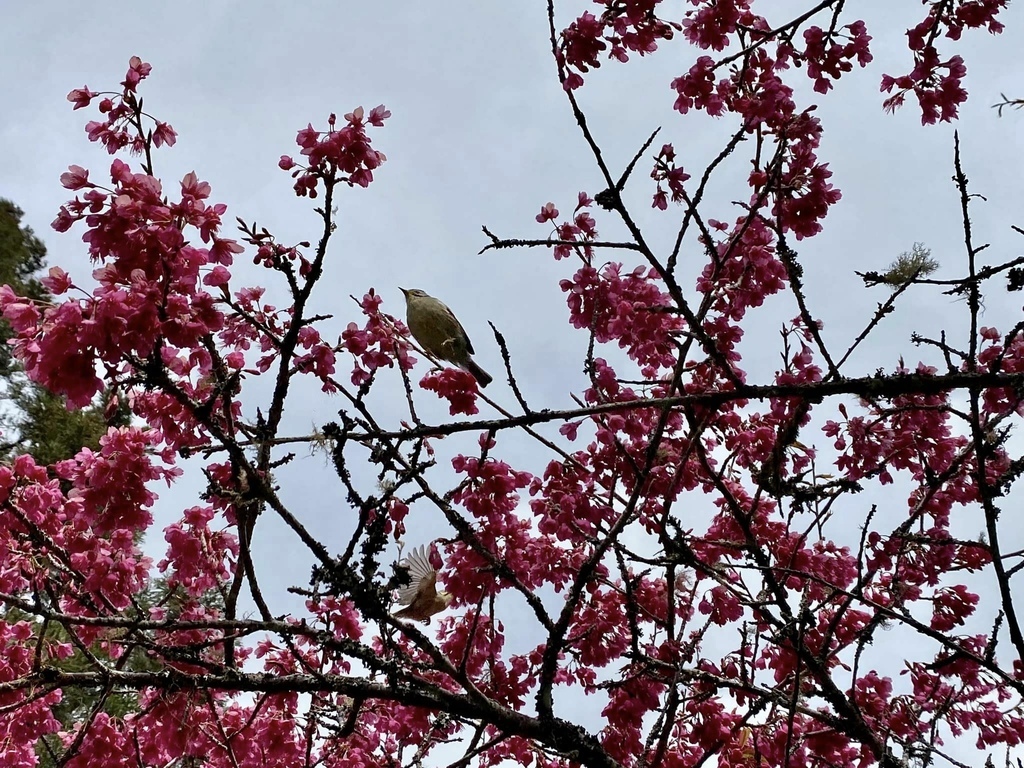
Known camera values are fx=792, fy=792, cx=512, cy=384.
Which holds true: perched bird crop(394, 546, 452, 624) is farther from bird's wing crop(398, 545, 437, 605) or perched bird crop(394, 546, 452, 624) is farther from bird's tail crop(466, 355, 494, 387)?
bird's tail crop(466, 355, 494, 387)

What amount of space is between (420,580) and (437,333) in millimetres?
1507

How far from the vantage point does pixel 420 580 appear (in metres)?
4.13

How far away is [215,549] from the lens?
404cm

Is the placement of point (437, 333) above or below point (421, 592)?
above

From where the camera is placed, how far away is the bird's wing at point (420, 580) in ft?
13.4

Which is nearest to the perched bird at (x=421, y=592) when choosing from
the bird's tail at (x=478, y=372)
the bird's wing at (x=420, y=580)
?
the bird's wing at (x=420, y=580)

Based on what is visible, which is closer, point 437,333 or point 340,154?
point 340,154

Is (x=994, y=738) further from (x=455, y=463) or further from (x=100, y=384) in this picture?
(x=100, y=384)

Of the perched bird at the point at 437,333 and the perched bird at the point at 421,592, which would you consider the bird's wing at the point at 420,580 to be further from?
the perched bird at the point at 437,333

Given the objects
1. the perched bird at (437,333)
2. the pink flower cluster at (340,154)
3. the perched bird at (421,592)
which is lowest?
the perched bird at (421,592)

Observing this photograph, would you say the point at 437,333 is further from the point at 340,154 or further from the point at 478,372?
the point at 340,154

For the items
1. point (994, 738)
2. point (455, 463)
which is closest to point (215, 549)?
point (455, 463)

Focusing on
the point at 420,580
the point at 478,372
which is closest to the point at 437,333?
the point at 478,372

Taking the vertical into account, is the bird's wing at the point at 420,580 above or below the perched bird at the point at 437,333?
below
